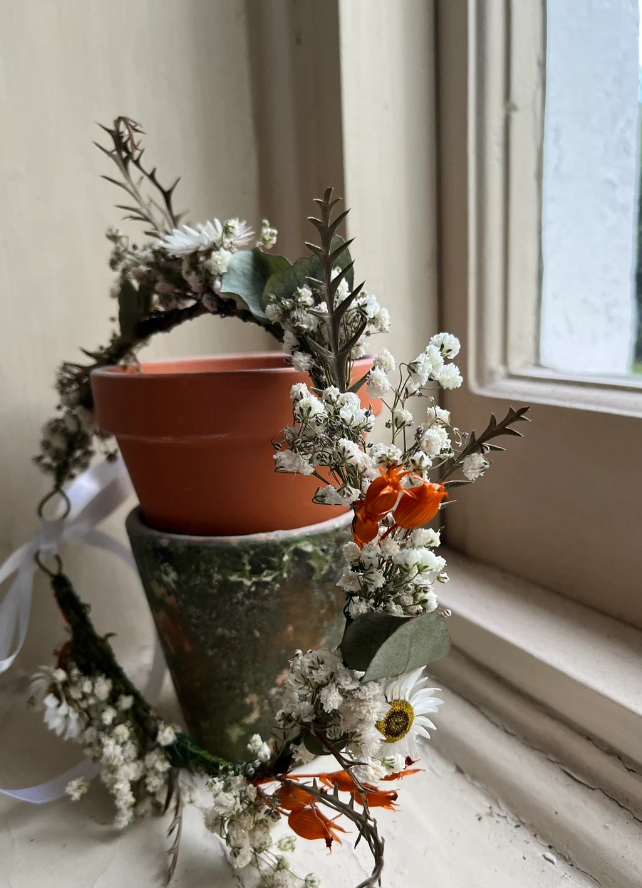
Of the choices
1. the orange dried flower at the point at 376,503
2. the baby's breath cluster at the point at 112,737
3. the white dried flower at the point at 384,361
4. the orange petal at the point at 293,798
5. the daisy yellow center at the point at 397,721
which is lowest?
the baby's breath cluster at the point at 112,737

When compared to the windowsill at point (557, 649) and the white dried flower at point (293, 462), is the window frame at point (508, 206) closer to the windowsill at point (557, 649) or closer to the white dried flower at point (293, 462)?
the windowsill at point (557, 649)

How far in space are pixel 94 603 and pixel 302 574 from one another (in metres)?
0.30

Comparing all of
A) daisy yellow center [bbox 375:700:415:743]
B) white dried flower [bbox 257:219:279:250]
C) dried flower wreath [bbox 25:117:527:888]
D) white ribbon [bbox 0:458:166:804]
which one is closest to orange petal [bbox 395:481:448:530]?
dried flower wreath [bbox 25:117:527:888]

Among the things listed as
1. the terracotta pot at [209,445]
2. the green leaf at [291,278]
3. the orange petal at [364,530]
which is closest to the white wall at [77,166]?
the terracotta pot at [209,445]

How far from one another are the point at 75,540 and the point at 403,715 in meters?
0.34

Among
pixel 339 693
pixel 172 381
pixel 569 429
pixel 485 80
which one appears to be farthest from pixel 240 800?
pixel 485 80

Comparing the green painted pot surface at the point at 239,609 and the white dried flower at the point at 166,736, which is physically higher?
the green painted pot surface at the point at 239,609

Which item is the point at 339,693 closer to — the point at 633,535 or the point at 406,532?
the point at 406,532

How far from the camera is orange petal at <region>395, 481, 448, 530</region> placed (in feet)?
0.99

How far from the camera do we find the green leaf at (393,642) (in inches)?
12.2

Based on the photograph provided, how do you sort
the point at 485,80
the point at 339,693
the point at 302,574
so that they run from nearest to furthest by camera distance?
the point at 339,693 → the point at 302,574 → the point at 485,80

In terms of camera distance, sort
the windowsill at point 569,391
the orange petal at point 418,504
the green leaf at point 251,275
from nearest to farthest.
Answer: the orange petal at point 418,504, the green leaf at point 251,275, the windowsill at point 569,391

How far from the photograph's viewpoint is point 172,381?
42 centimetres

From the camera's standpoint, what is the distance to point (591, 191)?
2.00 ft
